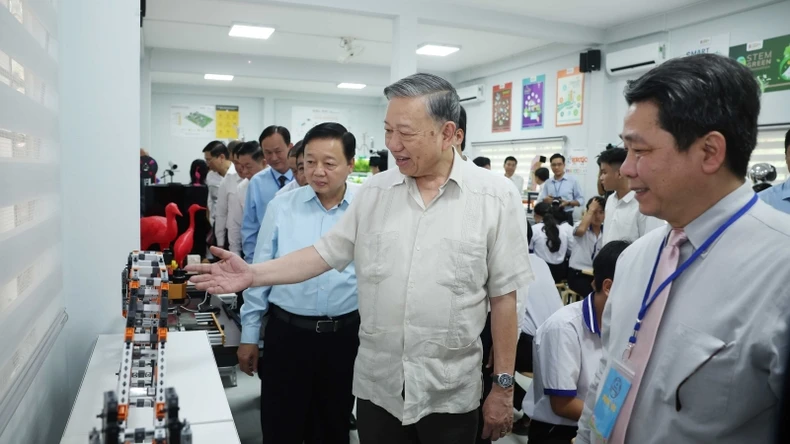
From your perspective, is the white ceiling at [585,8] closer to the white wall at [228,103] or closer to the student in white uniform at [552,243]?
the student in white uniform at [552,243]

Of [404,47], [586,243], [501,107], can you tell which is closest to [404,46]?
[404,47]

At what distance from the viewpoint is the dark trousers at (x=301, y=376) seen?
2158 mm

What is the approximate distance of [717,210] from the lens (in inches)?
41.1

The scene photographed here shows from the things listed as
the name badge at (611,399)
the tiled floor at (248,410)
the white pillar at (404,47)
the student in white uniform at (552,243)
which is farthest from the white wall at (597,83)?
the name badge at (611,399)

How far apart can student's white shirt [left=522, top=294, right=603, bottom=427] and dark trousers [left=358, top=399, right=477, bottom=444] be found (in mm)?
415

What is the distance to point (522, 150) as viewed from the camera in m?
10.0

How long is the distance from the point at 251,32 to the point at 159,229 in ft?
21.3

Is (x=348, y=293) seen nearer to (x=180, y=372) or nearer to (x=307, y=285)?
(x=307, y=285)

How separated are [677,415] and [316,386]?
1492mm

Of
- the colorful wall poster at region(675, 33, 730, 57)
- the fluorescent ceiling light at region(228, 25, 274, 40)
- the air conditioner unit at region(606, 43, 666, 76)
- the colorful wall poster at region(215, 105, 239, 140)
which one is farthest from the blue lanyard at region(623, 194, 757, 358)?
the colorful wall poster at region(215, 105, 239, 140)

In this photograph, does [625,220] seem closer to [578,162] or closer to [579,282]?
[579,282]

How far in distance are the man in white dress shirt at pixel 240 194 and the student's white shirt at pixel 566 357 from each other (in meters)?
3.07

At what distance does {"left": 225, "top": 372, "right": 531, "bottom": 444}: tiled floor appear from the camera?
316 cm

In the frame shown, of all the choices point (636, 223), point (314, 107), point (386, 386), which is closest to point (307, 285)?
point (386, 386)
